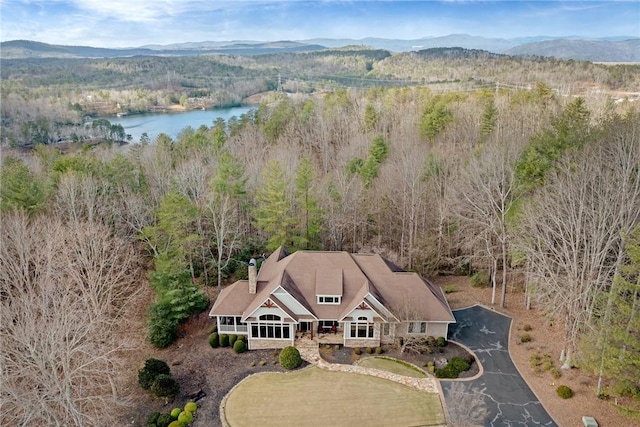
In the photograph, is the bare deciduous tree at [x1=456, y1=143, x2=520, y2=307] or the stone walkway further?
the bare deciduous tree at [x1=456, y1=143, x2=520, y2=307]

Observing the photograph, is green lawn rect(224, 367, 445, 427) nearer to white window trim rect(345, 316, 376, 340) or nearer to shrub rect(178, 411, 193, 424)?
shrub rect(178, 411, 193, 424)

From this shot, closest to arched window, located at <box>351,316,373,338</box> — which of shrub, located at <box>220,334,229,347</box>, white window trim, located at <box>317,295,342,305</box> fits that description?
white window trim, located at <box>317,295,342,305</box>

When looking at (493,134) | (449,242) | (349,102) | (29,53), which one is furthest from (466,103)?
(29,53)

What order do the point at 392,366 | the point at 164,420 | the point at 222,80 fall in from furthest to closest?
the point at 222,80 → the point at 392,366 → the point at 164,420

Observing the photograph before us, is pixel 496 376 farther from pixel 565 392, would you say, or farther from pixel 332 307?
pixel 332 307

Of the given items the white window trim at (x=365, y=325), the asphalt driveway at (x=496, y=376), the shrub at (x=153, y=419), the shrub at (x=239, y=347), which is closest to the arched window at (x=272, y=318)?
the shrub at (x=239, y=347)

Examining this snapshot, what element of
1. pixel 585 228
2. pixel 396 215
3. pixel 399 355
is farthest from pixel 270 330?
pixel 585 228
